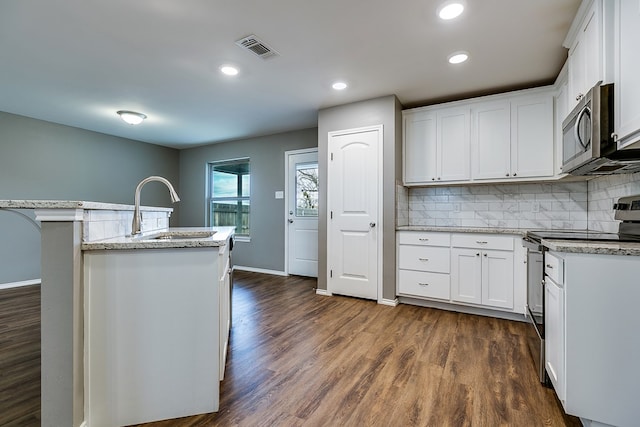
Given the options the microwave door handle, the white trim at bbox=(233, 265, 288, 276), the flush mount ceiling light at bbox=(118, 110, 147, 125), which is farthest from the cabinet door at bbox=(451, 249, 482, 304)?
the flush mount ceiling light at bbox=(118, 110, 147, 125)

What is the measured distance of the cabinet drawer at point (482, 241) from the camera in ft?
9.36

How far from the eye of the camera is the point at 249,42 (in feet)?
7.69

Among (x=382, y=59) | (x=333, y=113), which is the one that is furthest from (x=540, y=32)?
(x=333, y=113)

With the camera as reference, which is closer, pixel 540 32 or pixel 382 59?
pixel 540 32

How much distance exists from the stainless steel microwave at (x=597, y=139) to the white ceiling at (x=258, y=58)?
78cm

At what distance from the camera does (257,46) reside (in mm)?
2404

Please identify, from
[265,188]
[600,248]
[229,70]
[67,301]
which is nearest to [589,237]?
[600,248]

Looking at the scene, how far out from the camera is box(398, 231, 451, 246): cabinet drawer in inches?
123

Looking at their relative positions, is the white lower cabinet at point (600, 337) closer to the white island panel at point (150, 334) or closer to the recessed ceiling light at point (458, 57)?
the white island panel at point (150, 334)

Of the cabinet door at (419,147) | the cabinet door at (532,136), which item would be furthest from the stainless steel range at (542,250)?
the cabinet door at (419,147)

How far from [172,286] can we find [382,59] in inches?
95.5

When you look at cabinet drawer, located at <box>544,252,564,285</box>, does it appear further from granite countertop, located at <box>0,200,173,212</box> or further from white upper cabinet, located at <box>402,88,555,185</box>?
granite countertop, located at <box>0,200,173,212</box>

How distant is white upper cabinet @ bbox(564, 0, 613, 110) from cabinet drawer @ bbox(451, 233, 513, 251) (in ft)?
4.12

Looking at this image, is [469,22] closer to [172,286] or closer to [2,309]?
[172,286]
